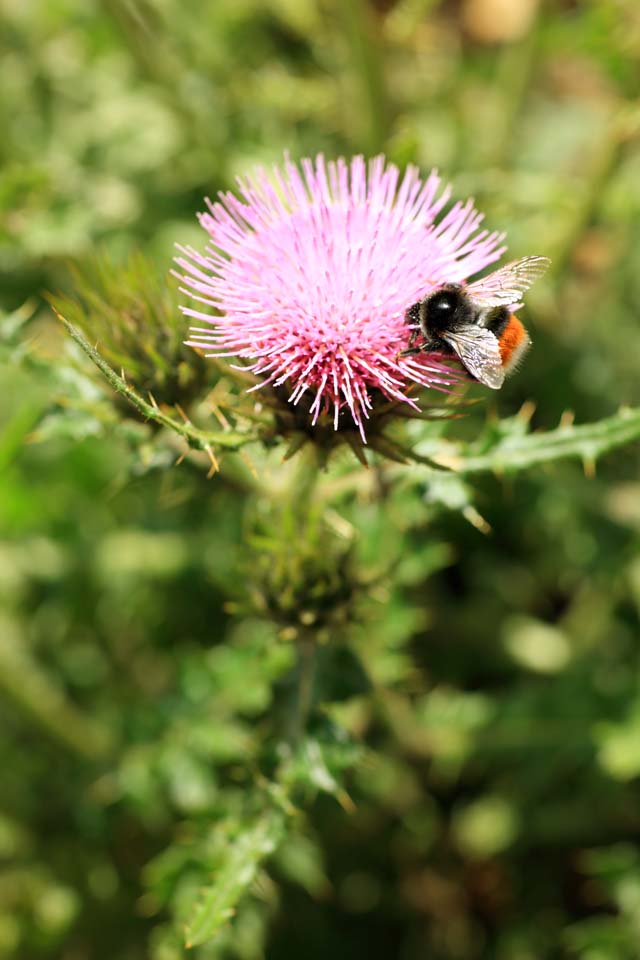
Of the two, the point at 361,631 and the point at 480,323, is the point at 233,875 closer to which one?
the point at 361,631

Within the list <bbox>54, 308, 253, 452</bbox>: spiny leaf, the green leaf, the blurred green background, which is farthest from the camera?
the blurred green background

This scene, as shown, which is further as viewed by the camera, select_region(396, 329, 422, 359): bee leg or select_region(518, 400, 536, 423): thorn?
select_region(518, 400, 536, 423): thorn

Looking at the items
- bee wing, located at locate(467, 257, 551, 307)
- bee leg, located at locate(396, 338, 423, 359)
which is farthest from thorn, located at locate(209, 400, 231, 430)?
bee wing, located at locate(467, 257, 551, 307)

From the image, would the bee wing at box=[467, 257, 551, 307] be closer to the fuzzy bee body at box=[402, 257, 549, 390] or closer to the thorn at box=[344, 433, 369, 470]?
the fuzzy bee body at box=[402, 257, 549, 390]

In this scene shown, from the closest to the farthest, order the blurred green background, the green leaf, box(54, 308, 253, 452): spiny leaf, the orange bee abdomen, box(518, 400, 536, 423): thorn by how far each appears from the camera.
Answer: box(54, 308, 253, 452): spiny leaf
the green leaf
the orange bee abdomen
box(518, 400, 536, 423): thorn
the blurred green background

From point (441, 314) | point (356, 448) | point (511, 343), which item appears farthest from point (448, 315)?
point (356, 448)

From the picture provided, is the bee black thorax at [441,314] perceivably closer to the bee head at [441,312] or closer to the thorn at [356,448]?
the bee head at [441,312]
